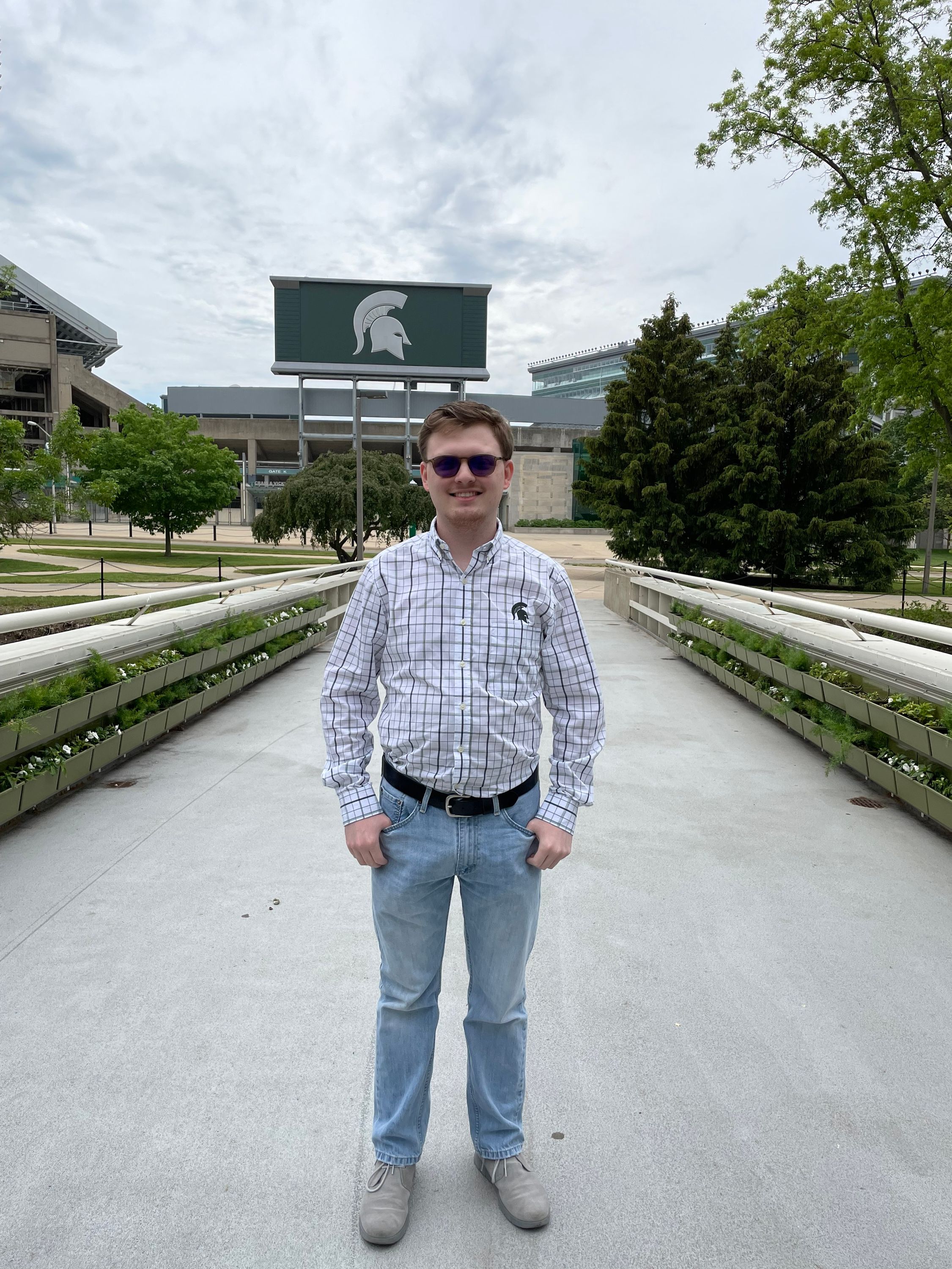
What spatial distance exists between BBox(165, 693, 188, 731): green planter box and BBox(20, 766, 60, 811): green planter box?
168cm

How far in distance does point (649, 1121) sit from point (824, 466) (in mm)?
27925

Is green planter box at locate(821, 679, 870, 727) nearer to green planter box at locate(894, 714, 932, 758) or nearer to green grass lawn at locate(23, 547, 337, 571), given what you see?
green planter box at locate(894, 714, 932, 758)

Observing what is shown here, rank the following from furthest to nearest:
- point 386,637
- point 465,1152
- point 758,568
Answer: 1. point 758,568
2. point 465,1152
3. point 386,637

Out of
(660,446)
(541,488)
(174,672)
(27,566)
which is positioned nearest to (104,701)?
(174,672)

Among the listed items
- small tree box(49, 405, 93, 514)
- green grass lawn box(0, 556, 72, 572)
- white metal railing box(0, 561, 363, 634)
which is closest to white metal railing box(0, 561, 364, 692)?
white metal railing box(0, 561, 363, 634)

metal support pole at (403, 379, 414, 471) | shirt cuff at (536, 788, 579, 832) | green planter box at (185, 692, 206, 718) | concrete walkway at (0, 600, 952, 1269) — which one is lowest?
concrete walkway at (0, 600, 952, 1269)

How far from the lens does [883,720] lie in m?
5.04

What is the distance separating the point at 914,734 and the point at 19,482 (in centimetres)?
1236

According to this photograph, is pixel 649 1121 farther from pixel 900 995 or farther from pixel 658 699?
pixel 658 699

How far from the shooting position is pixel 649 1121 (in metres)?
2.35

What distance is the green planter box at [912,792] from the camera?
15.0 feet

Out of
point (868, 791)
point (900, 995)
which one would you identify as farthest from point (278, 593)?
point (900, 995)

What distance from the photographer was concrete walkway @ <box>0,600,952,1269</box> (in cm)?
198

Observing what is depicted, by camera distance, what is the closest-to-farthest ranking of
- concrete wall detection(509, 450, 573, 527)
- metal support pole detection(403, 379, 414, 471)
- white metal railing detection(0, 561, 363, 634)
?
white metal railing detection(0, 561, 363, 634) < metal support pole detection(403, 379, 414, 471) < concrete wall detection(509, 450, 573, 527)
